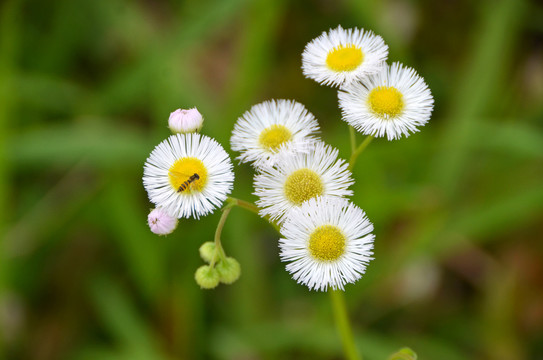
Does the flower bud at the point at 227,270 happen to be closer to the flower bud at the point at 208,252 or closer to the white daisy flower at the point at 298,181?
the flower bud at the point at 208,252

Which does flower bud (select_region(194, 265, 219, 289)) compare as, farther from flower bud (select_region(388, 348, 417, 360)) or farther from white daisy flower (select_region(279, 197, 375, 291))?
flower bud (select_region(388, 348, 417, 360))

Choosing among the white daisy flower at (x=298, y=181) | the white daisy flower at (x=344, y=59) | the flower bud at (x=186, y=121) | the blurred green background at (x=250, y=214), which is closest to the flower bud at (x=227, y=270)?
the white daisy flower at (x=298, y=181)

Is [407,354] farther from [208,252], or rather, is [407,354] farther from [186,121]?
[186,121]
